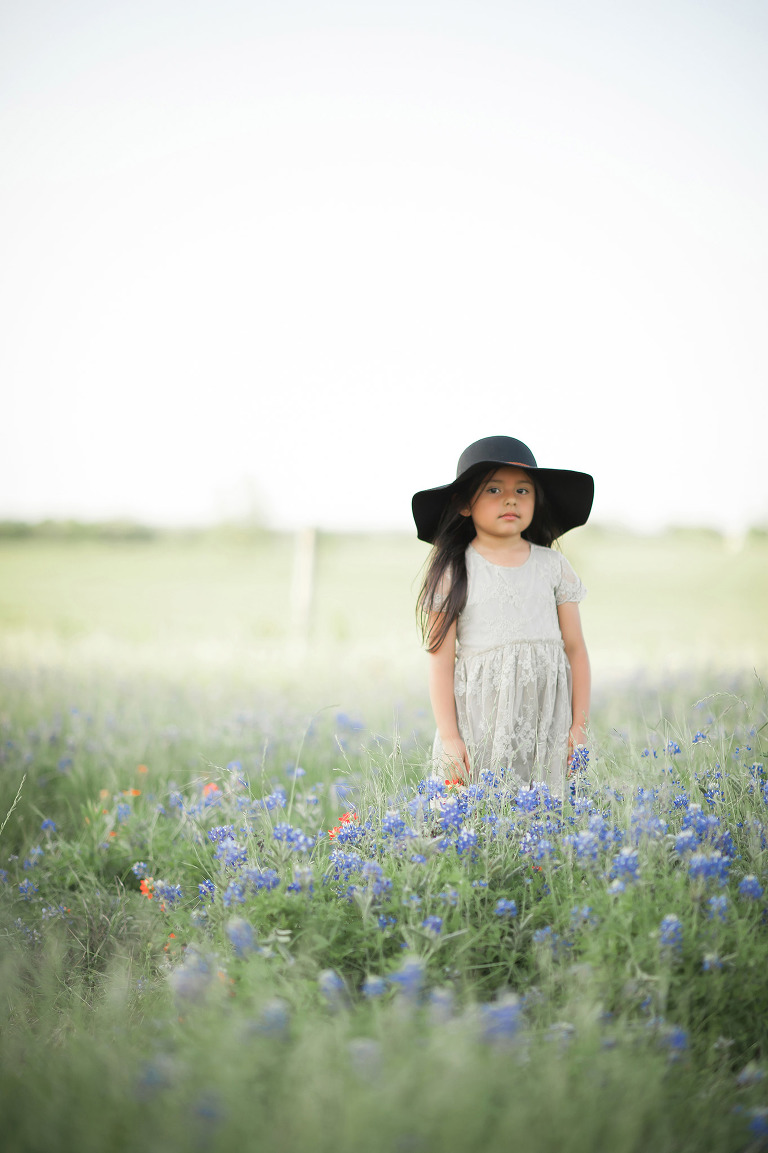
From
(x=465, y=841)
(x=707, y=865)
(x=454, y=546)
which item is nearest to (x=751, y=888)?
(x=707, y=865)

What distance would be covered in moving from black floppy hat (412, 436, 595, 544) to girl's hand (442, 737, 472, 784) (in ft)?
3.24

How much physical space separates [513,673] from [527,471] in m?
0.91

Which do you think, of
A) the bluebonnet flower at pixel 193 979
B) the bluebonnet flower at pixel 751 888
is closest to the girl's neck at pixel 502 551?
the bluebonnet flower at pixel 751 888

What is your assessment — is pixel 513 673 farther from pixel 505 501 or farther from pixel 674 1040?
pixel 674 1040

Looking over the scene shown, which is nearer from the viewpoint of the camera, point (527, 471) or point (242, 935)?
point (242, 935)

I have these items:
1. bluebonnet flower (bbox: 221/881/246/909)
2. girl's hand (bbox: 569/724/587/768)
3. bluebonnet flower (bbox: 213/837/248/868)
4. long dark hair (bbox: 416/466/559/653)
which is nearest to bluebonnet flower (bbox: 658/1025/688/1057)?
bluebonnet flower (bbox: 221/881/246/909)

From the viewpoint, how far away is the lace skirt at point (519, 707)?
3043 mm

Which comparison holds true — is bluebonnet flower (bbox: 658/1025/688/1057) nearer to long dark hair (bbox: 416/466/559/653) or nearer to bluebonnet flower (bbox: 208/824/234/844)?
bluebonnet flower (bbox: 208/824/234/844)

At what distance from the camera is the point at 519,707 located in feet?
10.1

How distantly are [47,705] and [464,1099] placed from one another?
17.9 ft

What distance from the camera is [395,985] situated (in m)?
1.78

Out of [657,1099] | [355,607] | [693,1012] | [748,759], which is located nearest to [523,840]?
[693,1012]

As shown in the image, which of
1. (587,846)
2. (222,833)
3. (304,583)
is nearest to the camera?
(587,846)

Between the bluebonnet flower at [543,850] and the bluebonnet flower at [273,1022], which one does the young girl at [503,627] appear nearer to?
the bluebonnet flower at [543,850]
